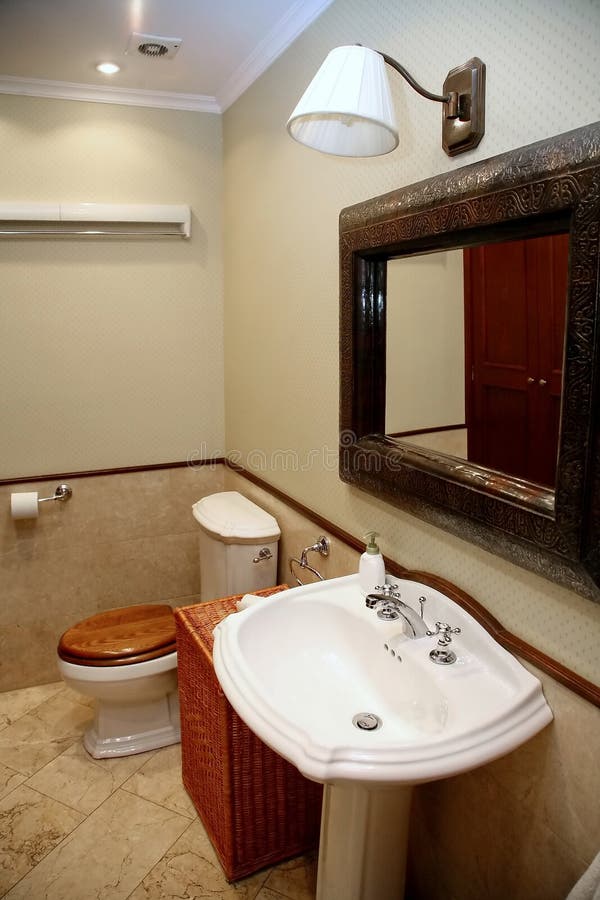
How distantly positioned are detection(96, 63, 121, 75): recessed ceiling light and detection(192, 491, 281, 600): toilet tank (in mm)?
1592

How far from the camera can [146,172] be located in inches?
103

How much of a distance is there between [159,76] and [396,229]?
145cm

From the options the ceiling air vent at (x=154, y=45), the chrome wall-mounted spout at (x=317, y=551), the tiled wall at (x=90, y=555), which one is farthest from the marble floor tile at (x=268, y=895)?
the ceiling air vent at (x=154, y=45)

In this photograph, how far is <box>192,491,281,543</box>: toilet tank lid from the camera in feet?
7.45

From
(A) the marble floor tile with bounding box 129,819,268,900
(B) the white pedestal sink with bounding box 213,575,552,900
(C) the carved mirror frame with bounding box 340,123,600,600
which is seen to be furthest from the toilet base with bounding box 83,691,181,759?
(C) the carved mirror frame with bounding box 340,123,600,600

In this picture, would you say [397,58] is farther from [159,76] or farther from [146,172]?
[146,172]

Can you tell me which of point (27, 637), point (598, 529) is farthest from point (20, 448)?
point (598, 529)

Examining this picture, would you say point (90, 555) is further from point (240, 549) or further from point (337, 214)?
point (337, 214)

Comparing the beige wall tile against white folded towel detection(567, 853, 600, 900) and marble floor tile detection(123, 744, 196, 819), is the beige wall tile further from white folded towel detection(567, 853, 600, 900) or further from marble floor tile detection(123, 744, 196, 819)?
white folded towel detection(567, 853, 600, 900)

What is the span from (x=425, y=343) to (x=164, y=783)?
1.68m

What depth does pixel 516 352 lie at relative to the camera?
4.08 ft

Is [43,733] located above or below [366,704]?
below

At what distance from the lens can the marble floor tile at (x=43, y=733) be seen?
231 cm

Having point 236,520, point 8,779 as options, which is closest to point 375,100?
point 236,520
